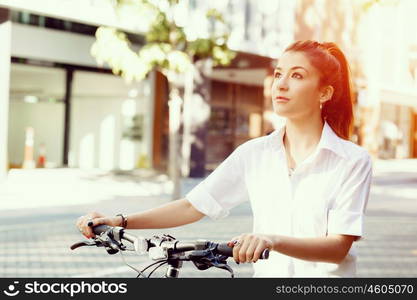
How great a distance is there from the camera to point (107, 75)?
1995 centimetres

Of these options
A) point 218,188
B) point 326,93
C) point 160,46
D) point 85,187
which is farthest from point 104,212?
point 326,93

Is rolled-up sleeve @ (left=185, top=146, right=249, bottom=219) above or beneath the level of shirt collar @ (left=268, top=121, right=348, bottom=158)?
beneath

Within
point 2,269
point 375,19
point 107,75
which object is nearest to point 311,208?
point 2,269

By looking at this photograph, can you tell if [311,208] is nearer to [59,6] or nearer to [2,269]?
[2,269]

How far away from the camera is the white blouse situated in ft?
6.31

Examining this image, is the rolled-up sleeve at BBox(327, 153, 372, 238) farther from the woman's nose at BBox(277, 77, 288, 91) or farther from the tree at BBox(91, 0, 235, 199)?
the tree at BBox(91, 0, 235, 199)

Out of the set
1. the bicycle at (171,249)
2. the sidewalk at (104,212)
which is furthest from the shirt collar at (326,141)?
the sidewalk at (104,212)

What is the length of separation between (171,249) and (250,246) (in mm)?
269

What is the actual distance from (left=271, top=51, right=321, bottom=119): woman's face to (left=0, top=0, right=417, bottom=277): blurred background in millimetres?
4968

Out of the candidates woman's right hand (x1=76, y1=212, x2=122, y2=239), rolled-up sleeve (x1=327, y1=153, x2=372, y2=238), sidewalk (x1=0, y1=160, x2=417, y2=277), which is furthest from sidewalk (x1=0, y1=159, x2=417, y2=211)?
rolled-up sleeve (x1=327, y1=153, x2=372, y2=238)

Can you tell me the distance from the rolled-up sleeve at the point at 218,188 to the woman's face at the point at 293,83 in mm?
214

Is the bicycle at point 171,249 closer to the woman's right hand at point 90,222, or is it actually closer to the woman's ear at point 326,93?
the woman's right hand at point 90,222

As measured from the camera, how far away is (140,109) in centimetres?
2036

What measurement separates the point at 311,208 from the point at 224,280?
14.1 inches
